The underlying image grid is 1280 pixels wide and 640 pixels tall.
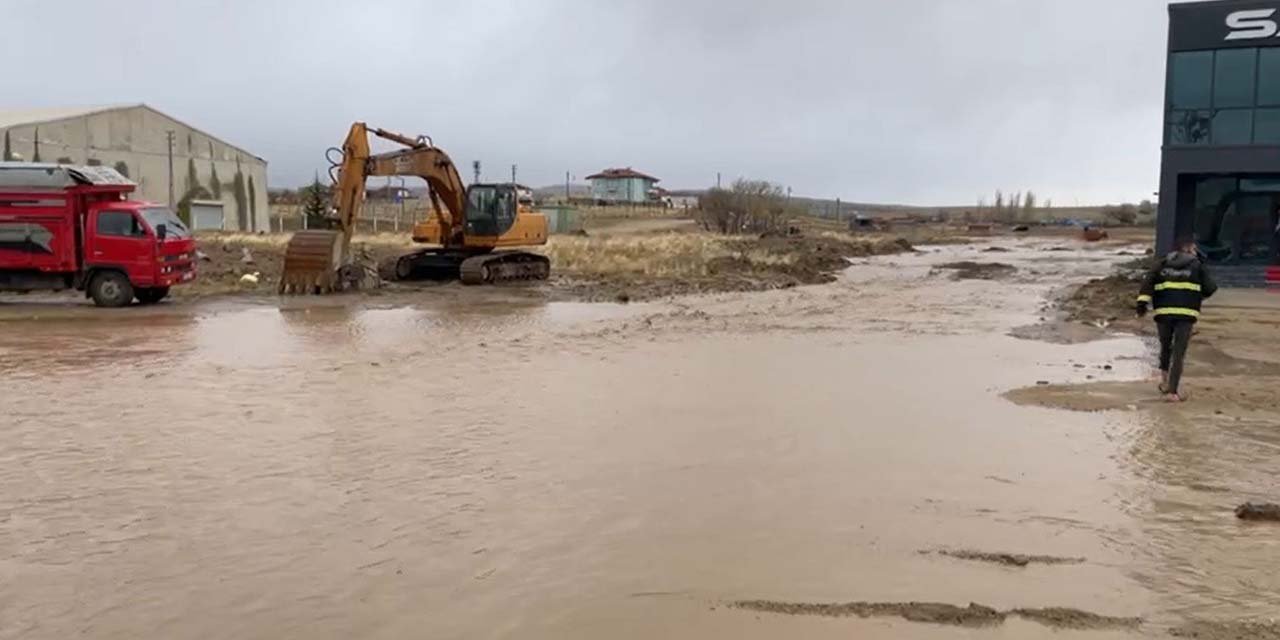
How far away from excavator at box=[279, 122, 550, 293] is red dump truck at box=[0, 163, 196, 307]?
3350 millimetres

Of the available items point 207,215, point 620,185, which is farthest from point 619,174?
point 207,215

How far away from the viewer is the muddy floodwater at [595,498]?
553cm

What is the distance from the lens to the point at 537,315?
21.6 meters

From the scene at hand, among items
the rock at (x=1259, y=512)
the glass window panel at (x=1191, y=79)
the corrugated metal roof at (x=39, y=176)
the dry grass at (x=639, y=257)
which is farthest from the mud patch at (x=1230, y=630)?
the dry grass at (x=639, y=257)

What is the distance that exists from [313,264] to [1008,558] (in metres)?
20.4

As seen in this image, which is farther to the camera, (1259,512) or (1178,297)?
(1178,297)

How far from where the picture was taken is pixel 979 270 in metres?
38.8

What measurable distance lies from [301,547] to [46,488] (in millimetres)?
2652

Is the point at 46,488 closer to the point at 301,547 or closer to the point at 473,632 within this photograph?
the point at 301,547

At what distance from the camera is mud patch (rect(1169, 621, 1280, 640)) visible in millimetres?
5035

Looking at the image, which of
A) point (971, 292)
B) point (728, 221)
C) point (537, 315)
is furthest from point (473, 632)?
point (728, 221)

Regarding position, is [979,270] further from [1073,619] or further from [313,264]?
[1073,619]

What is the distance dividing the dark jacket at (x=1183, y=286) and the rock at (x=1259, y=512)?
4665 mm

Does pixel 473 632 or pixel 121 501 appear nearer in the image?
pixel 473 632
